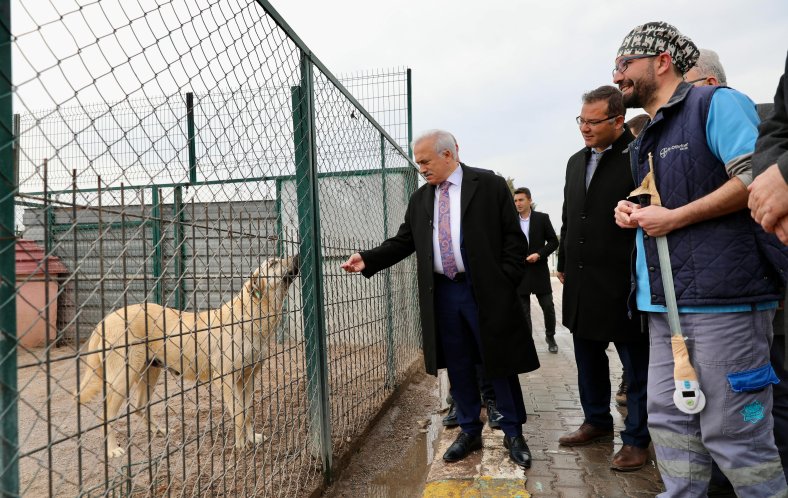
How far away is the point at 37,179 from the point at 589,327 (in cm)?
282

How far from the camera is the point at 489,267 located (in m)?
3.08

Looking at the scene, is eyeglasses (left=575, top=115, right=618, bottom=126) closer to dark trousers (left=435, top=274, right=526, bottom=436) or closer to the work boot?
dark trousers (left=435, top=274, right=526, bottom=436)

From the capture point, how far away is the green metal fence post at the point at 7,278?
1.17 meters

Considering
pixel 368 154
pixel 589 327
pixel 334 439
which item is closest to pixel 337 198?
pixel 368 154

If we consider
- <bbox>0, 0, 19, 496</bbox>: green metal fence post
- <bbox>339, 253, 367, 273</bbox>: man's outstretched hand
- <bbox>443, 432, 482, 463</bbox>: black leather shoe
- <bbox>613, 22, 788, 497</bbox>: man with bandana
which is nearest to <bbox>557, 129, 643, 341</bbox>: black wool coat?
<bbox>613, 22, 788, 497</bbox>: man with bandana

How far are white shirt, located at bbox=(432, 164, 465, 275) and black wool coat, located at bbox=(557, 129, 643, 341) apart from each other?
0.74 meters

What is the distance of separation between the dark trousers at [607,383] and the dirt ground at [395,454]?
4.04 ft

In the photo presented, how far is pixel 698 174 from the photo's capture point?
1972 mm

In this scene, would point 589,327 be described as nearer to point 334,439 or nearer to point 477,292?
point 477,292

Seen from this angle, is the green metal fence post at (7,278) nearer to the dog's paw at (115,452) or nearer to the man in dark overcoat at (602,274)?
the dog's paw at (115,452)

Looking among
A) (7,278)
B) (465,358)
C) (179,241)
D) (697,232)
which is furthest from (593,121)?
(7,278)

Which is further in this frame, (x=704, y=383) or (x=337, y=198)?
(x=337, y=198)

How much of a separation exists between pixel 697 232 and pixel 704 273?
0.16 m

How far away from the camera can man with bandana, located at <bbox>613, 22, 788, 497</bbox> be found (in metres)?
1.79
